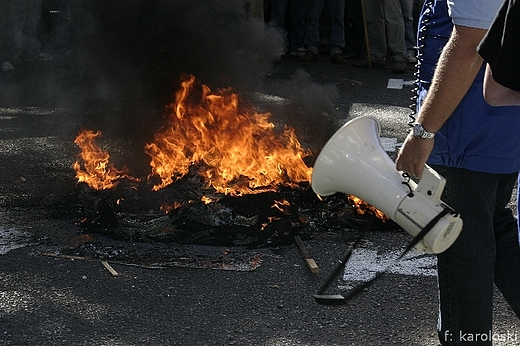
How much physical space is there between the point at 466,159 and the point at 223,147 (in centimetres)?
312

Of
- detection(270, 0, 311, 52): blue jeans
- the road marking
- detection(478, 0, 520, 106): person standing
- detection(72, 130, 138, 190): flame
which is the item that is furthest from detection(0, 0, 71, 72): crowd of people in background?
detection(478, 0, 520, 106): person standing

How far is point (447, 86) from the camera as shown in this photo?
261cm

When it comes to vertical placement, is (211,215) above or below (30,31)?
above

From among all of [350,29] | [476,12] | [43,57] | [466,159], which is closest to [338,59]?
[350,29]

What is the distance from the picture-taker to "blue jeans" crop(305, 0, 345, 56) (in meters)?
A: 10.8

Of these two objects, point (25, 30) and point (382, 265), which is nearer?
point (382, 265)

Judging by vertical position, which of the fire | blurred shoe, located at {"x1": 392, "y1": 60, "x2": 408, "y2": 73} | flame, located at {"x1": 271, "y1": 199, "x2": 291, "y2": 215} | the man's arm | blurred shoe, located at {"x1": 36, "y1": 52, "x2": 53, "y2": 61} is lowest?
blurred shoe, located at {"x1": 36, "y1": 52, "x2": 53, "y2": 61}

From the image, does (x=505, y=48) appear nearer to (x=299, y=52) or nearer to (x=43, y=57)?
(x=299, y=52)

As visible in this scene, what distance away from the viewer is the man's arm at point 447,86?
254 cm

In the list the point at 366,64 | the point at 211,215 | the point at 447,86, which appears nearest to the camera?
the point at 447,86

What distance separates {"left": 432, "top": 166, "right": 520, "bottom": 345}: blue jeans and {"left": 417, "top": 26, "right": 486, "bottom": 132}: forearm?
29 cm

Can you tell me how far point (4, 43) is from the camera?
1059 cm

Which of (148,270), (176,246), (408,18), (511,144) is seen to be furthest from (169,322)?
(408,18)

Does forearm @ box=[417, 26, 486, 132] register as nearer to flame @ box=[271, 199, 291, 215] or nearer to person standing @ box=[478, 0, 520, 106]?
person standing @ box=[478, 0, 520, 106]
